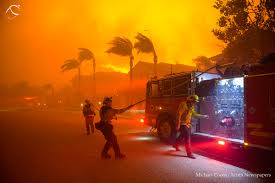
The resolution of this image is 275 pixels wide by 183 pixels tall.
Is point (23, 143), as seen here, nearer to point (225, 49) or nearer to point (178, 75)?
point (178, 75)

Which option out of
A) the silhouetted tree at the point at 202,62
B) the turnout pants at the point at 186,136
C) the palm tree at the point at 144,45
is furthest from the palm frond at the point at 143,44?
the turnout pants at the point at 186,136

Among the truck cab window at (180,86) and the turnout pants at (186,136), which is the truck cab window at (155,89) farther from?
the turnout pants at (186,136)

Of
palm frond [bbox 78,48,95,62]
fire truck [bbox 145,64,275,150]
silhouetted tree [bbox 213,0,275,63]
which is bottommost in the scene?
fire truck [bbox 145,64,275,150]

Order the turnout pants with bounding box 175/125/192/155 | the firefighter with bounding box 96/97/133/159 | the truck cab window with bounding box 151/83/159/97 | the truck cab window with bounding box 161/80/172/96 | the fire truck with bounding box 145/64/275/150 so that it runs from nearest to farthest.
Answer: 1. the fire truck with bounding box 145/64/275/150
2. the firefighter with bounding box 96/97/133/159
3. the turnout pants with bounding box 175/125/192/155
4. the truck cab window with bounding box 161/80/172/96
5. the truck cab window with bounding box 151/83/159/97

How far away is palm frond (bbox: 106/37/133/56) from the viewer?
38.7 meters

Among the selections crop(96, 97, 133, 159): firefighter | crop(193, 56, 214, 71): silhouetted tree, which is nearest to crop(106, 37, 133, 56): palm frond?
crop(193, 56, 214, 71): silhouetted tree

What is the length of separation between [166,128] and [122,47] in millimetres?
27556

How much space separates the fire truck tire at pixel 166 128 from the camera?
11.7 meters

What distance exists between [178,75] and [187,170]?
526 cm

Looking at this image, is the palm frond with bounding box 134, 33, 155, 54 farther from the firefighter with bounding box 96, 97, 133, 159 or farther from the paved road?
the firefighter with bounding box 96, 97, 133, 159

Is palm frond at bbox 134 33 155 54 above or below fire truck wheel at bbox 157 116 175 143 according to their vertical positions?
above

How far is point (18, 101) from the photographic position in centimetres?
7681

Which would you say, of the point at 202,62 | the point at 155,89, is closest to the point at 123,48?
the point at 202,62

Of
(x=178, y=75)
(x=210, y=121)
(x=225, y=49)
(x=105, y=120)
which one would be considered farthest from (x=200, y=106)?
(x=225, y=49)
